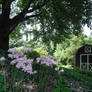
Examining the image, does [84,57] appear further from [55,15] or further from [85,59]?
[55,15]

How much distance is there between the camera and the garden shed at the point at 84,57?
18.2 m

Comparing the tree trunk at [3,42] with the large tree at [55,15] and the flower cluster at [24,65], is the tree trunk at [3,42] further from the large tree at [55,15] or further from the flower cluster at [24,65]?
the flower cluster at [24,65]

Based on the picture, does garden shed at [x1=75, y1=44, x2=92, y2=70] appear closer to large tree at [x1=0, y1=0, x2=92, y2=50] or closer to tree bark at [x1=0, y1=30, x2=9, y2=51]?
large tree at [x1=0, y1=0, x2=92, y2=50]

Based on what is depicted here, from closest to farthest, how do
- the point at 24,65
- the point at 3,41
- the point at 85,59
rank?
the point at 24,65 < the point at 3,41 < the point at 85,59

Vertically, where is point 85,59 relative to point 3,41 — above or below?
below

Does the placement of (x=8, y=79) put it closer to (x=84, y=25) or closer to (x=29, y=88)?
(x=29, y=88)

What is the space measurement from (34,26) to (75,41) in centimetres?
1428

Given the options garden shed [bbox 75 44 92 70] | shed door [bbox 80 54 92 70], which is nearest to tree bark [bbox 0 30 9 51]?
garden shed [bbox 75 44 92 70]

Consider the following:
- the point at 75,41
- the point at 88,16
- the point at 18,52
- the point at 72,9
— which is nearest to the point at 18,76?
the point at 18,52

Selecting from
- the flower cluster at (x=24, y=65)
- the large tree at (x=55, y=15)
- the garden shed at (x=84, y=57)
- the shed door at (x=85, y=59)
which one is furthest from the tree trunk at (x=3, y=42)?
the shed door at (x=85, y=59)

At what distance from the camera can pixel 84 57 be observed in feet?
62.1

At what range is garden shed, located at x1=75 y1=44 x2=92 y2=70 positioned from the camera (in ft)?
59.9

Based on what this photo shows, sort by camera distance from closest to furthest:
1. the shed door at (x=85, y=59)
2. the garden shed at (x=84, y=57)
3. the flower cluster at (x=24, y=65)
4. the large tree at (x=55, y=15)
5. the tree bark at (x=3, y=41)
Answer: the flower cluster at (x=24, y=65) → the large tree at (x=55, y=15) → the tree bark at (x=3, y=41) → the garden shed at (x=84, y=57) → the shed door at (x=85, y=59)

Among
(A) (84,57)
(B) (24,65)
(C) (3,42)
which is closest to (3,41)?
(C) (3,42)
